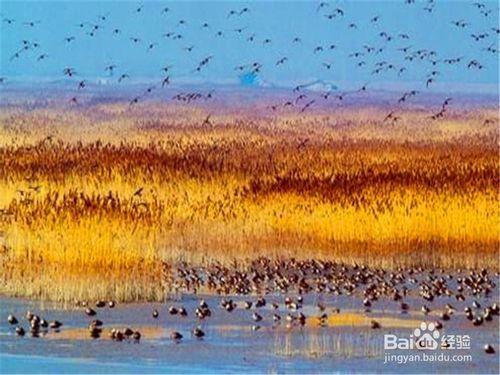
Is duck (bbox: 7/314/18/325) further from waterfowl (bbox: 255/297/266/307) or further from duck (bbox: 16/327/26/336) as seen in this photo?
waterfowl (bbox: 255/297/266/307)

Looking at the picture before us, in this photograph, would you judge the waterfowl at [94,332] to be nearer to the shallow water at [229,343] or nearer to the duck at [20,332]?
the shallow water at [229,343]

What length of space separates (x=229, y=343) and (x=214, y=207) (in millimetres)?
5209

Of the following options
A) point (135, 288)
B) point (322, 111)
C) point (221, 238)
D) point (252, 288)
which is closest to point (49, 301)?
point (135, 288)

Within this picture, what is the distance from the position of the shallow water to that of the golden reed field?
602mm

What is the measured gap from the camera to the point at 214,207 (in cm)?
2058

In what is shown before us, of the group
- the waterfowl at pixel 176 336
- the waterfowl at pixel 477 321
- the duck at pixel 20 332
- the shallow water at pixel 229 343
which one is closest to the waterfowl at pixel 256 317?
the shallow water at pixel 229 343

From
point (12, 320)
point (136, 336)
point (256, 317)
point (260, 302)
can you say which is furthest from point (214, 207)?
point (136, 336)

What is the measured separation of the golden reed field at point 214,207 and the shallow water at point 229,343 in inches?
23.7

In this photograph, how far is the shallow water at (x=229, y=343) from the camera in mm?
14750

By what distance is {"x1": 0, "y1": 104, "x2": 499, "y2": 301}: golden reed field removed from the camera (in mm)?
17438

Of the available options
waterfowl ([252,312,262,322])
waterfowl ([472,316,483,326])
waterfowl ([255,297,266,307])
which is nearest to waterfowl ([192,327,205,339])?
waterfowl ([252,312,262,322])

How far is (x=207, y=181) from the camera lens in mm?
22062

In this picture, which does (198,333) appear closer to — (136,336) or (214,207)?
(136,336)

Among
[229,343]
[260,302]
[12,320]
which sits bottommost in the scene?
[229,343]
